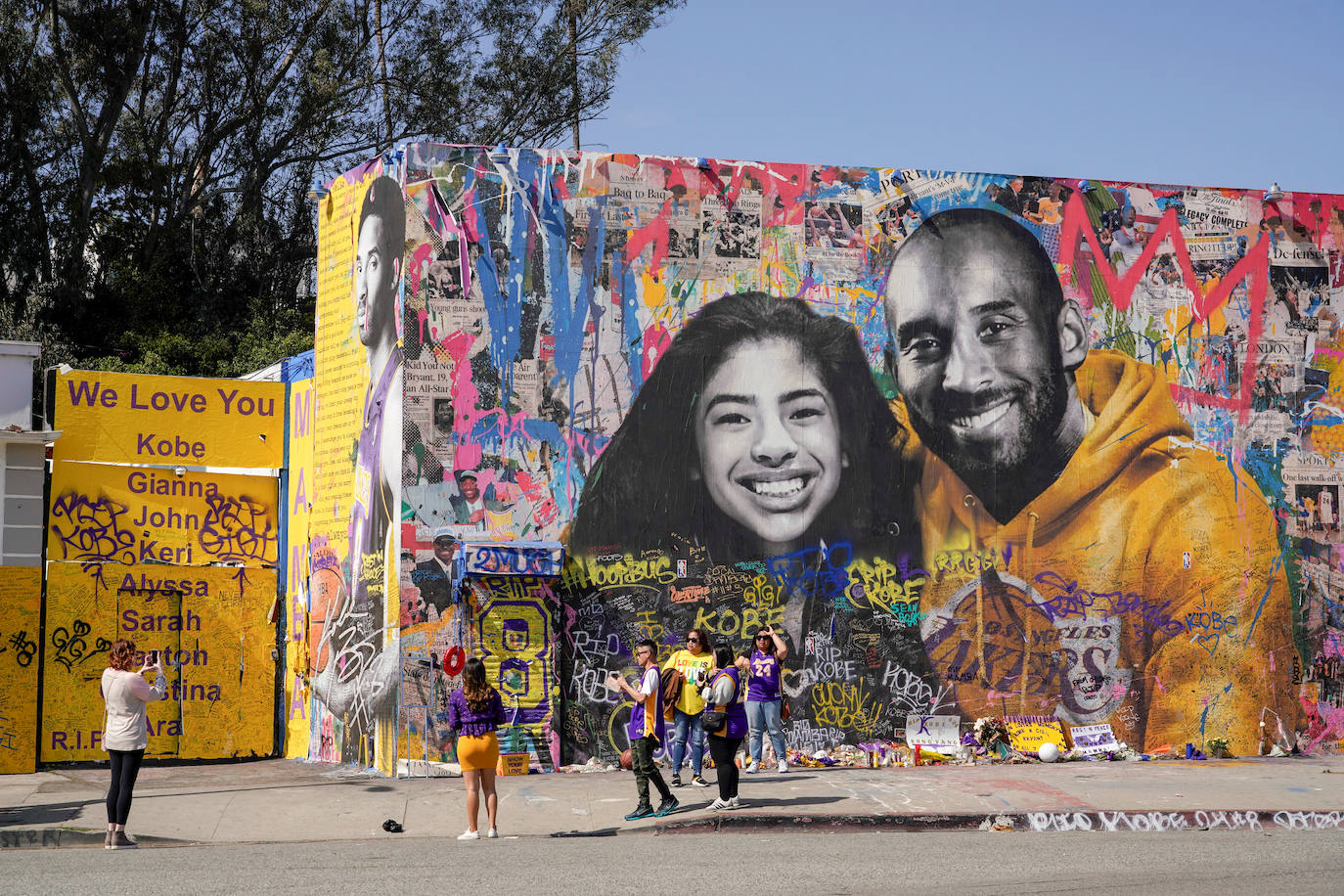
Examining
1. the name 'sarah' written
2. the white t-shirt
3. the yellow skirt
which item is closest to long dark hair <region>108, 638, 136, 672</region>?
the yellow skirt

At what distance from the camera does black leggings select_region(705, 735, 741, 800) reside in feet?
42.0

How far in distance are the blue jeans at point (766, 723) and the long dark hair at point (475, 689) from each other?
4.19 metres

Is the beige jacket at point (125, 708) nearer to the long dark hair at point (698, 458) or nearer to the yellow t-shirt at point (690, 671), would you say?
the yellow t-shirt at point (690, 671)

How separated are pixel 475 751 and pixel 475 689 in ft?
1.72

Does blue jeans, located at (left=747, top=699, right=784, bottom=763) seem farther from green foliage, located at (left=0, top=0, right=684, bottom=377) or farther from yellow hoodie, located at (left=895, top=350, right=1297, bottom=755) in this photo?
green foliage, located at (left=0, top=0, right=684, bottom=377)

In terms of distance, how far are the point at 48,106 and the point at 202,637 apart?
864 inches

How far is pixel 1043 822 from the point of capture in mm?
12680

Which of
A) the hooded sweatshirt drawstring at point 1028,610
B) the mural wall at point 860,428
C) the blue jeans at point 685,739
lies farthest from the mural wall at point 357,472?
the hooded sweatshirt drawstring at point 1028,610

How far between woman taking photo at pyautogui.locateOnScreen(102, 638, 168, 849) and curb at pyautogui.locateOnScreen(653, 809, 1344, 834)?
4.52 m

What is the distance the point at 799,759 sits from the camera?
53.2 ft

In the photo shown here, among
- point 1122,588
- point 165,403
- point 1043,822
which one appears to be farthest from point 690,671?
point 165,403

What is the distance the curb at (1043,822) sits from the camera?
12469mm

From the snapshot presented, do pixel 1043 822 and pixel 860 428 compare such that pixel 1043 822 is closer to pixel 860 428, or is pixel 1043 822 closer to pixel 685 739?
pixel 685 739

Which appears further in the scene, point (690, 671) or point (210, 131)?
point (210, 131)
